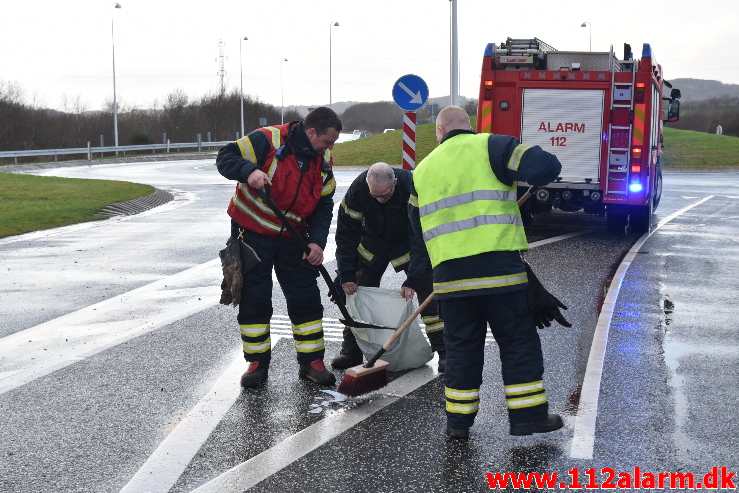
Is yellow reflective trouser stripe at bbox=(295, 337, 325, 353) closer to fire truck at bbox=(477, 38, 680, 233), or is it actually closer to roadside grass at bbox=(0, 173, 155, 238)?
fire truck at bbox=(477, 38, 680, 233)

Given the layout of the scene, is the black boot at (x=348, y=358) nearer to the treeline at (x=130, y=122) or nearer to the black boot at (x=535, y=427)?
the black boot at (x=535, y=427)

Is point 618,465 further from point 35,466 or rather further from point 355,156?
point 355,156

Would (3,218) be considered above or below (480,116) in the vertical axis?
below

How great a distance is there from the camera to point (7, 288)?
352 inches

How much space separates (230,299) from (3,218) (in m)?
11.7

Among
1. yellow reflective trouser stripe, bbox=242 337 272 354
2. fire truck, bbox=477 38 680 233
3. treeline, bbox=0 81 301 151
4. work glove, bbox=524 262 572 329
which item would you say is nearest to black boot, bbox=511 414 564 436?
work glove, bbox=524 262 572 329

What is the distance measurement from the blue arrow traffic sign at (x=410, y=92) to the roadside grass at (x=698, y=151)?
962 inches

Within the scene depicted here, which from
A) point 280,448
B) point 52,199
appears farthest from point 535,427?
point 52,199

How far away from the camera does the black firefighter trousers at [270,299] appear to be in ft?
18.2

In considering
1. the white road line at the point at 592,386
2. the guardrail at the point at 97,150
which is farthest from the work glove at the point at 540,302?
the guardrail at the point at 97,150

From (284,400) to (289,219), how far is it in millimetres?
1141

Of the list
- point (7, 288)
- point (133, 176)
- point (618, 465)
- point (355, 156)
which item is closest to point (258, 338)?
point (618, 465)

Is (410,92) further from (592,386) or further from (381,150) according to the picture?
(381,150)

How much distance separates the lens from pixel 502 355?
4570 mm
